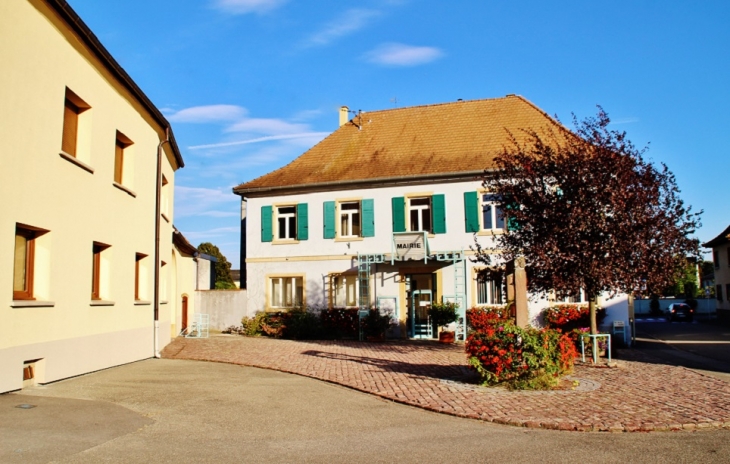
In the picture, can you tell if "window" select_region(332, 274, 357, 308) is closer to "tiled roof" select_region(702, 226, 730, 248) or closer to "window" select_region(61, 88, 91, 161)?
"window" select_region(61, 88, 91, 161)

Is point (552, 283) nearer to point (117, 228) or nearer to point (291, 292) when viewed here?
point (117, 228)

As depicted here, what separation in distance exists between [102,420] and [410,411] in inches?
165

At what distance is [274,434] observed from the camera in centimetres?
813

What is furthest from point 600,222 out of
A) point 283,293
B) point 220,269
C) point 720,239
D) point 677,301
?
point 677,301

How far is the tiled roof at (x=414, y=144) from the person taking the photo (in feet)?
81.4

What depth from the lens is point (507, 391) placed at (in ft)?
37.0

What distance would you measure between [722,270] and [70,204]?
41666 millimetres

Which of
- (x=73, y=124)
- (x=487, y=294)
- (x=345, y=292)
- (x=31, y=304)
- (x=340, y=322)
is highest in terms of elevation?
(x=73, y=124)

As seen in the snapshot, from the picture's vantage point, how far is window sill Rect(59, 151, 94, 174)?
1172cm

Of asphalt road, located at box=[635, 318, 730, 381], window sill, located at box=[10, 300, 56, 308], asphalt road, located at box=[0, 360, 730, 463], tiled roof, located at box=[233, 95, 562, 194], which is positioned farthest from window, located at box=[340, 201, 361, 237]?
window sill, located at box=[10, 300, 56, 308]

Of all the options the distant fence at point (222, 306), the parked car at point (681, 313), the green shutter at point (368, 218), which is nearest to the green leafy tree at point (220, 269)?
the distant fence at point (222, 306)

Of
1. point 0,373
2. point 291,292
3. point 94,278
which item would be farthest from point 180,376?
point 291,292

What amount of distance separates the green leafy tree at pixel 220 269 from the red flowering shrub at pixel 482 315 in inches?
687

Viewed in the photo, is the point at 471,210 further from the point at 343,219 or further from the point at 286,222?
the point at 286,222
